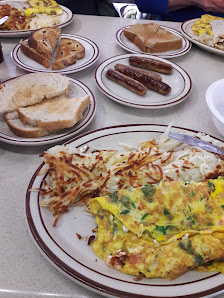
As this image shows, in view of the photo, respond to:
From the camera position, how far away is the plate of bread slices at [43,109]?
5.70 feet

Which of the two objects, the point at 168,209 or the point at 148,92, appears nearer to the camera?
the point at 168,209

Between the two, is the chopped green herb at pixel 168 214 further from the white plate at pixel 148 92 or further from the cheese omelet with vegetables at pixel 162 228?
the white plate at pixel 148 92

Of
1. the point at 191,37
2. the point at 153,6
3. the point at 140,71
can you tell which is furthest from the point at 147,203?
the point at 153,6

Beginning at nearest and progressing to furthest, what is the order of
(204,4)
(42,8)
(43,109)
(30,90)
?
(43,109)
(30,90)
(42,8)
(204,4)

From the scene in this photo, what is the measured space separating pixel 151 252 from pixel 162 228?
0.10 meters

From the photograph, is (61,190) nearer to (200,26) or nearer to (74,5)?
(200,26)

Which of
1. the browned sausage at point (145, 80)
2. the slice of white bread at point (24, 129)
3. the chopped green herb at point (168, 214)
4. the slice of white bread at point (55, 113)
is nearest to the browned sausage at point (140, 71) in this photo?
the browned sausage at point (145, 80)

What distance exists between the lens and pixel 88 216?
1.37 metres

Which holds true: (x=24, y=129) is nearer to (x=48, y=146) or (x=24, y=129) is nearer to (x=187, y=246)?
(x=48, y=146)

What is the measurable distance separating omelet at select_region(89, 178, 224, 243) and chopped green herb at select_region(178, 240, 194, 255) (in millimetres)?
32

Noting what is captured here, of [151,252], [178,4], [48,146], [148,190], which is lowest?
[48,146]

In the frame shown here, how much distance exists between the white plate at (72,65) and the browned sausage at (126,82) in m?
0.26

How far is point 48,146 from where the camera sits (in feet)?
5.86

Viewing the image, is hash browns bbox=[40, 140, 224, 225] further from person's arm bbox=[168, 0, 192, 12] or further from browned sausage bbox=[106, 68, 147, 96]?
person's arm bbox=[168, 0, 192, 12]
